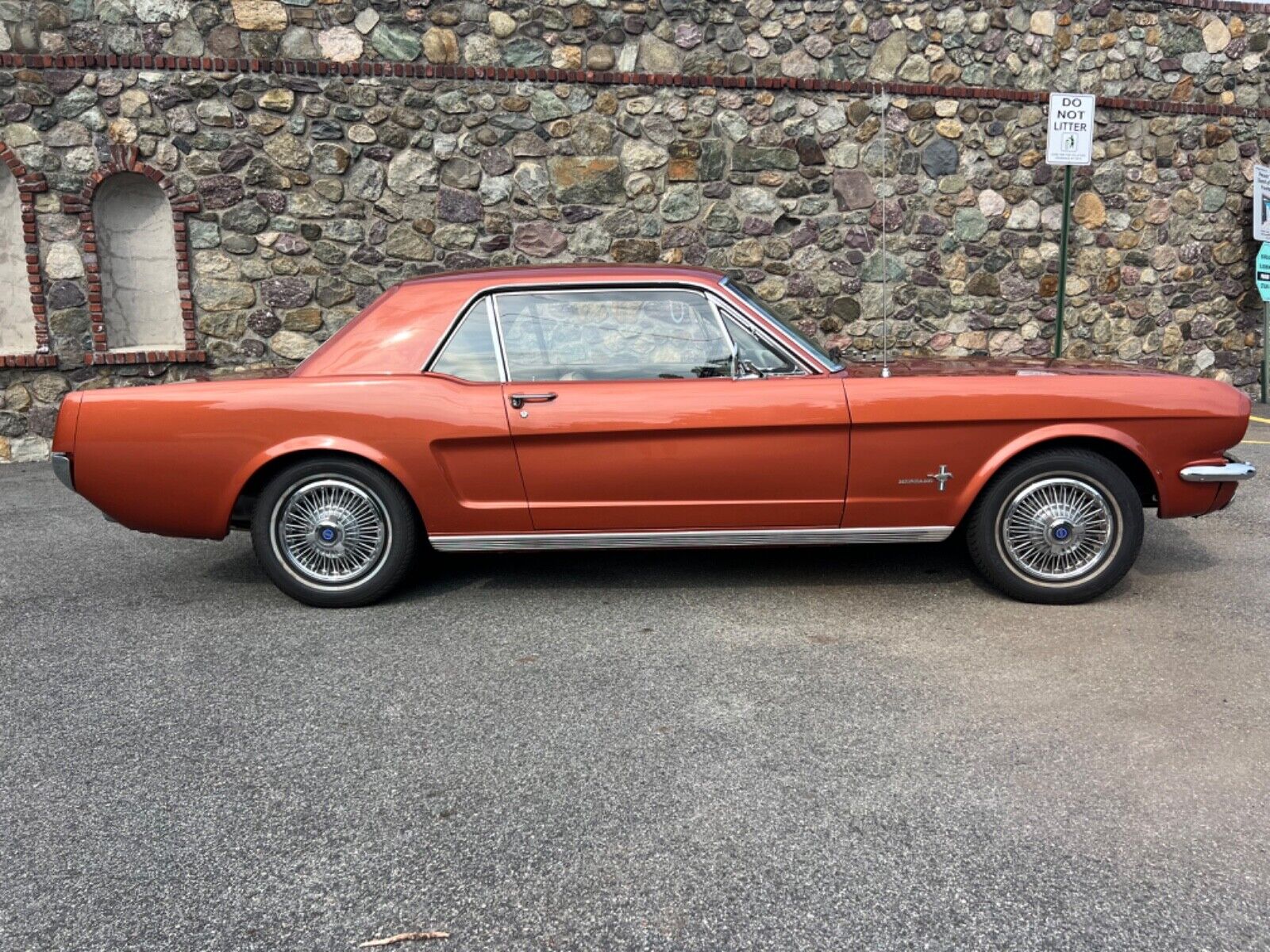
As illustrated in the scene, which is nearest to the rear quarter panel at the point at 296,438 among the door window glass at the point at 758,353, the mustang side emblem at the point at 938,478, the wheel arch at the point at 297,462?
the wheel arch at the point at 297,462

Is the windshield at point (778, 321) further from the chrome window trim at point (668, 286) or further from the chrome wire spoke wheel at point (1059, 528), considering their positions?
the chrome wire spoke wheel at point (1059, 528)

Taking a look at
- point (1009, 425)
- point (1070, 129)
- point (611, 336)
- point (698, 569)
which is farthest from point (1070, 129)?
point (611, 336)

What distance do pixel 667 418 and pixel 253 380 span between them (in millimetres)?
1801

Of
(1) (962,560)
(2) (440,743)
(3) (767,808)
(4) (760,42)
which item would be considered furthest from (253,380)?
(4) (760,42)

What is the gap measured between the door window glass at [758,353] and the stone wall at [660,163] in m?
4.65

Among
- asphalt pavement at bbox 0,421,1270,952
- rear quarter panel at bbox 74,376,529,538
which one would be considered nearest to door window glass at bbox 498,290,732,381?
rear quarter panel at bbox 74,376,529,538

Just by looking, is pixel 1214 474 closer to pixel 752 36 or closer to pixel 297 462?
pixel 297 462

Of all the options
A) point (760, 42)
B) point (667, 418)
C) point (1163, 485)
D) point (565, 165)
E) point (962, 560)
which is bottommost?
point (962, 560)

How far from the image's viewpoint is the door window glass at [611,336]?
410 centimetres

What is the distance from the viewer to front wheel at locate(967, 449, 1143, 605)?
3947 mm

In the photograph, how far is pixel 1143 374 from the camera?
409cm

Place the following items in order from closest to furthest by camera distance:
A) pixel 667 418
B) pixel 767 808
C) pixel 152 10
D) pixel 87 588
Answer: pixel 767 808 < pixel 667 418 < pixel 87 588 < pixel 152 10

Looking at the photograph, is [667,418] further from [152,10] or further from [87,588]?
[152,10]

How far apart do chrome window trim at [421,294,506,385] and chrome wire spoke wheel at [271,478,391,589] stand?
0.62 metres
